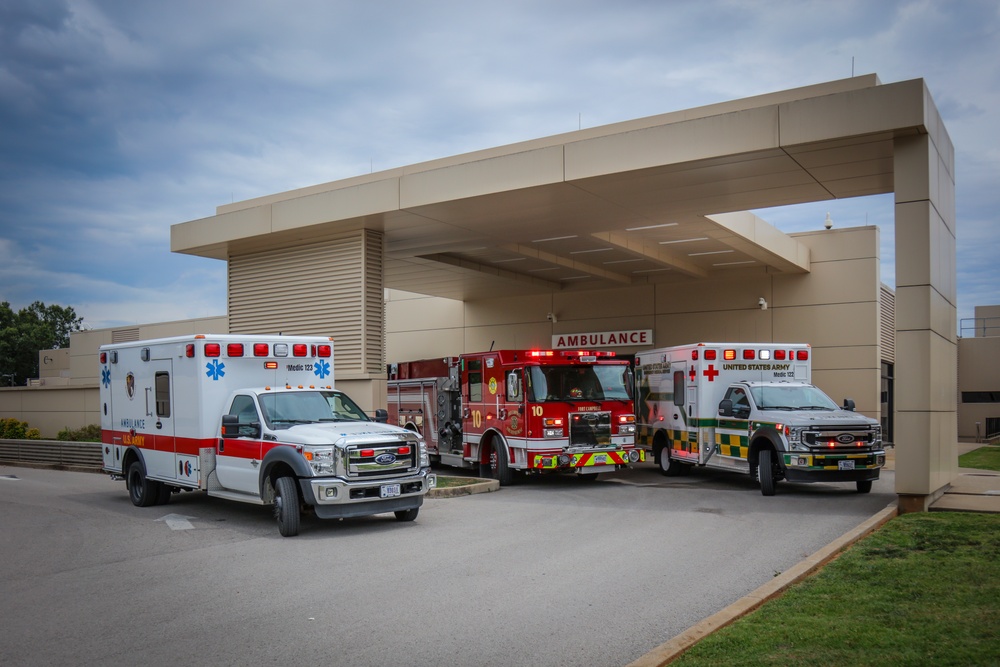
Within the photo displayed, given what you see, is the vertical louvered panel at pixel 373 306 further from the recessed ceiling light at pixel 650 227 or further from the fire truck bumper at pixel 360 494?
the fire truck bumper at pixel 360 494

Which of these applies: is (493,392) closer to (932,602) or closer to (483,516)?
(483,516)

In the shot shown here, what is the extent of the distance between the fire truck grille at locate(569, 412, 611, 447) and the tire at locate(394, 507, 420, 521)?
547 centimetres

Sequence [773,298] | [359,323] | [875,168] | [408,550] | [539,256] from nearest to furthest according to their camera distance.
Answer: [408,550], [875,168], [359,323], [539,256], [773,298]

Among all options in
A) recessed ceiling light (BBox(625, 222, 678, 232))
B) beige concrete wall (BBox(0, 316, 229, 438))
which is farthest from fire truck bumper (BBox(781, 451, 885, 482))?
beige concrete wall (BBox(0, 316, 229, 438))

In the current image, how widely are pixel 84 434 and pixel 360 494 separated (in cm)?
1911

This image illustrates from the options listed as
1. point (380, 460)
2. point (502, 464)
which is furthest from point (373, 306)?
point (380, 460)

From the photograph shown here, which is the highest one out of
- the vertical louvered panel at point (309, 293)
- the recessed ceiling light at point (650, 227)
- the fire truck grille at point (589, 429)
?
the recessed ceiling light at point (650, 227)

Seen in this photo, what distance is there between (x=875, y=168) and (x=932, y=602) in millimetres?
10679

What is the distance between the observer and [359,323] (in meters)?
20.0

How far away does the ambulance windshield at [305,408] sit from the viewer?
13.1 meters

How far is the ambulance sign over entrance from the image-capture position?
100 feet

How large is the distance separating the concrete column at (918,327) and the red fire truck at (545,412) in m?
6.16

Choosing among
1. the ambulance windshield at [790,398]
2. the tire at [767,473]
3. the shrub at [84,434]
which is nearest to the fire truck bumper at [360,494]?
the tire at [767,473]

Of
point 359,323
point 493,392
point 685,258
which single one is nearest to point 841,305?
point 685,258
